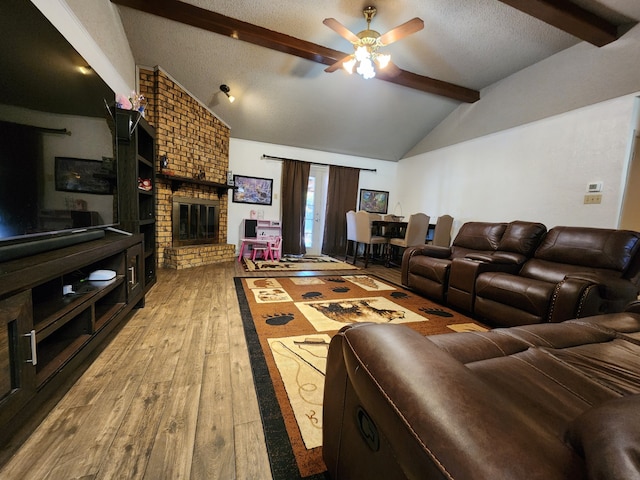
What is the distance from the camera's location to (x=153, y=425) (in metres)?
1.06

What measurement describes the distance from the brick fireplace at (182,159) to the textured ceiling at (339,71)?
0.73 feet

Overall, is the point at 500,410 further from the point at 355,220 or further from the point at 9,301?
the point at 355,220

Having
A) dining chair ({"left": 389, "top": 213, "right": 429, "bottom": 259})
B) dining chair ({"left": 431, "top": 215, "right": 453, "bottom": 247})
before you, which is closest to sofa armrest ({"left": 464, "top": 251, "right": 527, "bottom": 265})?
dining chair ({"left": 389, "top": 213, "right": 429, "bottom": 259})

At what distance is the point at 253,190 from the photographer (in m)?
5.33

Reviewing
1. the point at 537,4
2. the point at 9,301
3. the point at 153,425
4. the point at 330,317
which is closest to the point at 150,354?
the point at 153,425

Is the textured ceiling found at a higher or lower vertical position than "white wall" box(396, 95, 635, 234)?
higher

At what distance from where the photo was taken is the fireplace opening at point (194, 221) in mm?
3947

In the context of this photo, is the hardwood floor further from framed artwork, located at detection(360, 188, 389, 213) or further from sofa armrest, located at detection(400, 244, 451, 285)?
framed artwork, located at detection(360, 188, 389, 213)

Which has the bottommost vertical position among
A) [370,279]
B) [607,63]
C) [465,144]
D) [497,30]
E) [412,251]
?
[370,279]

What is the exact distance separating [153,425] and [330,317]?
4.62 feet

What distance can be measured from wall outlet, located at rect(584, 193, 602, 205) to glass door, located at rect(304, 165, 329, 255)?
4.17 m

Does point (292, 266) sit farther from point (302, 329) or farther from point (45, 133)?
point (45, 133)

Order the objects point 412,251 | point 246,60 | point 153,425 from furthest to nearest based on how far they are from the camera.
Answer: point 246,60
point 412,251
point 153,425

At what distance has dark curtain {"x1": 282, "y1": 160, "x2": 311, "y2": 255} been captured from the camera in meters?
5.48
